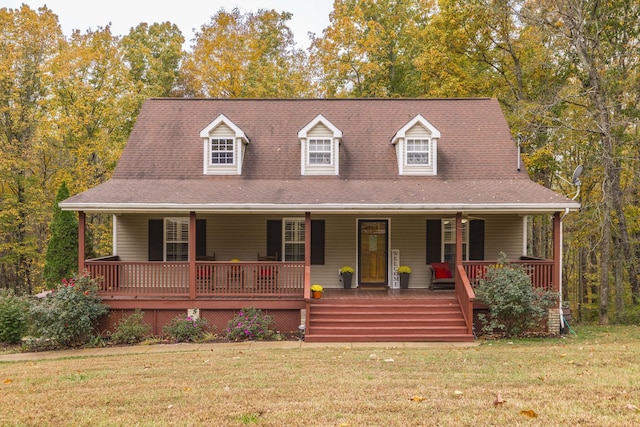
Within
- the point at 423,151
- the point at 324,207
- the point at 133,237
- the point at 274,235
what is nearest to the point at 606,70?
the point at 423,151

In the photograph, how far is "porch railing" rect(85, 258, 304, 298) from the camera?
520 inches

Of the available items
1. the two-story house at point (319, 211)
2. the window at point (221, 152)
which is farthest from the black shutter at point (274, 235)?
the window at point (221, 152)

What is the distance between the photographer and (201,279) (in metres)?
13.6

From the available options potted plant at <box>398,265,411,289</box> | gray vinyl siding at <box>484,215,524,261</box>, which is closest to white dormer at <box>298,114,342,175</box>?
potted plant at <box>398,265,411,289</box>

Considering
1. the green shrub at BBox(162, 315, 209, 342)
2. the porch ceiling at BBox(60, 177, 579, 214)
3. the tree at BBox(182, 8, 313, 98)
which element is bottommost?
the green shrub at BBox(162, 315, 209, 342)

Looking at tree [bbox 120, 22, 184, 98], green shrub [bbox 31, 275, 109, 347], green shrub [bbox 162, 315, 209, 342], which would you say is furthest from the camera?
tree [bbox 120, 22, 184, 98]

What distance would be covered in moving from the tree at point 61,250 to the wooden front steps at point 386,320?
10.6 metres

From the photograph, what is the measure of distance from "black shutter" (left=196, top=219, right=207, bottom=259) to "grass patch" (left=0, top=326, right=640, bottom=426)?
17.4 ft

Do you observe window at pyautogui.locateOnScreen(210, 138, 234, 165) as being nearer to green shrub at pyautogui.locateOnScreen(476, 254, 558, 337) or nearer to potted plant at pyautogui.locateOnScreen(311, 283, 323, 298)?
potted plant at pyautogui.locateOnScreen(311, 283, 323, 298)

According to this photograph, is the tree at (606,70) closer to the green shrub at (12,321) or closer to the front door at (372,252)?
the front door at (372,252)

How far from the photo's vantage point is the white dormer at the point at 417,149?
15672 millimetres

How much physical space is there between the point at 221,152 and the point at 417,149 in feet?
20.1

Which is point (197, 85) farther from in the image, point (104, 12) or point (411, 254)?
point (411, 254)

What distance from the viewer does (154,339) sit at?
12.5 m
